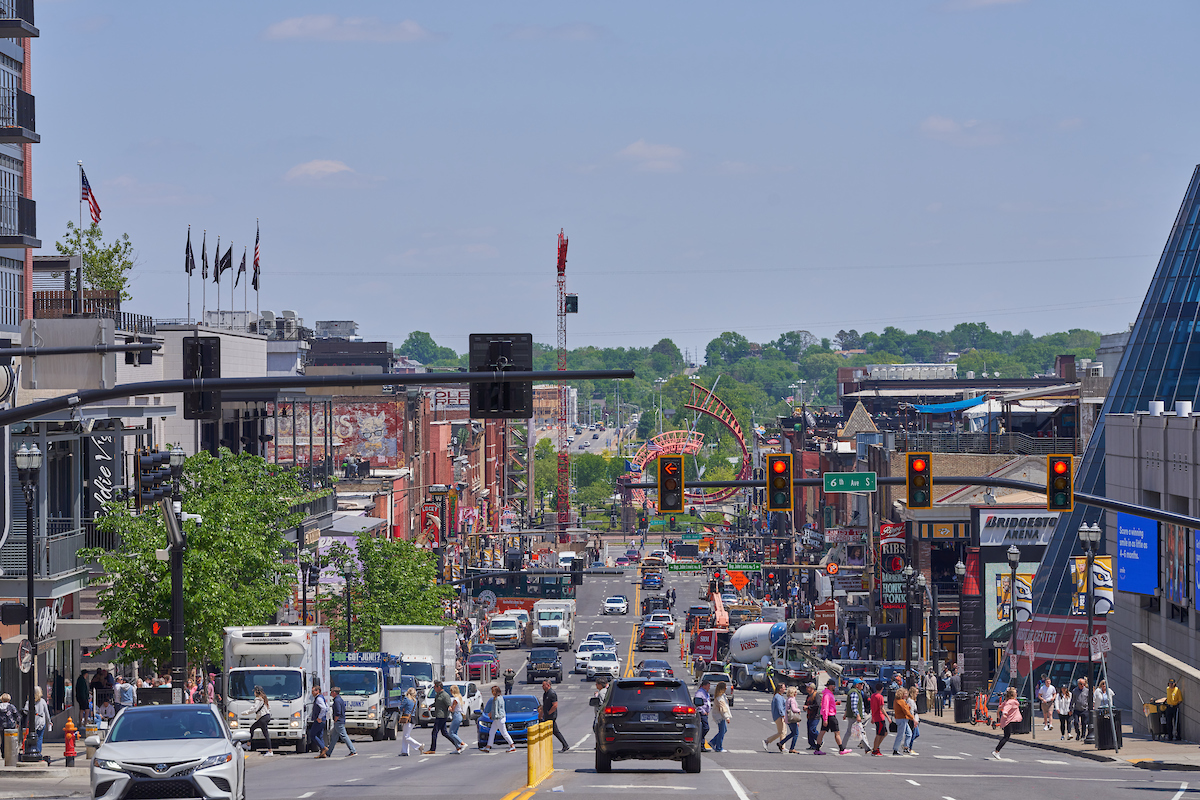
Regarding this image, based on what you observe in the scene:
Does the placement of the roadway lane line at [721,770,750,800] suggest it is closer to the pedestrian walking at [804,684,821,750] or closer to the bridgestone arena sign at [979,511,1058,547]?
the pedestrian walking at [804,684,821,750]

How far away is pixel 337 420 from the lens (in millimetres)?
120750

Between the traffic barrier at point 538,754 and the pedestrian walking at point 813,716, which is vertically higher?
the traffic barrier at point 538,754

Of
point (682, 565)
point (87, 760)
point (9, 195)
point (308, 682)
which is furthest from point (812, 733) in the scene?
point (682, 565)

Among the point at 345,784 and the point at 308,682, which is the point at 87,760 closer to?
the point at 308,682

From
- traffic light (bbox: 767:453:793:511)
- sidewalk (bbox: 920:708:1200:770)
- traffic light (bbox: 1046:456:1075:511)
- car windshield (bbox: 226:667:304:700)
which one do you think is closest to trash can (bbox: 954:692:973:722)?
sidewalk (bbox: 920:708:1200:770)

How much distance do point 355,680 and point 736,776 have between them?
1995cm

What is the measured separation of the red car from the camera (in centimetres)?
7719

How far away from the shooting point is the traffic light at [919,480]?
30.9 meters

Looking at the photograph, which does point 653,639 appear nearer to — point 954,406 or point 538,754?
point 954,406

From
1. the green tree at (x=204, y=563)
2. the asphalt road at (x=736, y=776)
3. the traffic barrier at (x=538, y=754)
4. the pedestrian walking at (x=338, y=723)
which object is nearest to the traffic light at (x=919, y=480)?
the asphalt road at (x=736, y=776)

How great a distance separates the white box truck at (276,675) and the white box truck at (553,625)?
5809 cm

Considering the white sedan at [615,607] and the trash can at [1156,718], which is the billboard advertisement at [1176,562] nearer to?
the trash can at [1156,718]

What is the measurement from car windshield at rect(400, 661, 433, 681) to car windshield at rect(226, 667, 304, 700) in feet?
53.2

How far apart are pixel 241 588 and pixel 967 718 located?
2777 centimetres
